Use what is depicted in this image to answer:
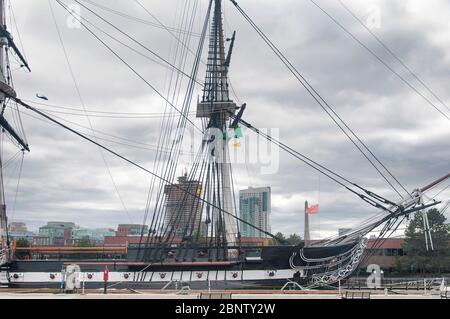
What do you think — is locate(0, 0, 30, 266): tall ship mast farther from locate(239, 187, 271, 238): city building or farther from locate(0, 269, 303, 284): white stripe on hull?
locate(239, 187, 271, 238): city building

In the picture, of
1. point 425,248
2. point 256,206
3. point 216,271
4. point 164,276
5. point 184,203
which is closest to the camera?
point 216,271

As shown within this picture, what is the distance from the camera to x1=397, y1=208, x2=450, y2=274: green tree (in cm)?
5491

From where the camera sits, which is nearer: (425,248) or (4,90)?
(4,90)

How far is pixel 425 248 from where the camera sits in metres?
55.3

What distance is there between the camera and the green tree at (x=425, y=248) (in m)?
54.9

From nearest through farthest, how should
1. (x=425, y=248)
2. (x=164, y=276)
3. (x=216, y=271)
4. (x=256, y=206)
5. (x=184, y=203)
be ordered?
(x=216, y=271) < (x=164, y=276) < (x=184, y=203) < (x=425, y=248) < (x=256, y=206)

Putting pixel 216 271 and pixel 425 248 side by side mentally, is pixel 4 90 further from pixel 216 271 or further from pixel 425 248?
pixel 425 248

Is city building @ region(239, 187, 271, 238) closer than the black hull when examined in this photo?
No

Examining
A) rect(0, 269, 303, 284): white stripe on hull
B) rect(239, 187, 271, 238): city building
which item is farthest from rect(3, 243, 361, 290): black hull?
rect(239, 187, 271, 238): city building

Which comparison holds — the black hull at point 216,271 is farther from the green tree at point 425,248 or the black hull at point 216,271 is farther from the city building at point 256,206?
the city building at point 256,206

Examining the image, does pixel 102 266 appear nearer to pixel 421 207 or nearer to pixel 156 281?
pixel 156 281

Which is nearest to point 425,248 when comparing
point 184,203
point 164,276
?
point 184,203
